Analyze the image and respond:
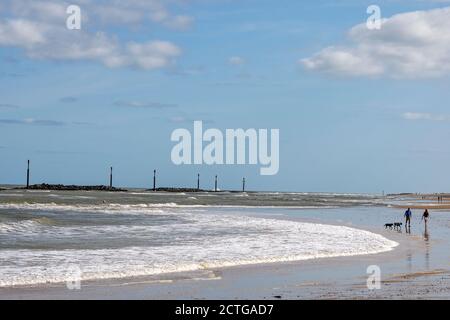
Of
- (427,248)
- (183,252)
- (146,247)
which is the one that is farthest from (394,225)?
(183,252)

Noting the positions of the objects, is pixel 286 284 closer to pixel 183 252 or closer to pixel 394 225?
pixel 183 252

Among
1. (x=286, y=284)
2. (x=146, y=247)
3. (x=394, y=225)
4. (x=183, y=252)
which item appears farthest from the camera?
(x=394, y=225)

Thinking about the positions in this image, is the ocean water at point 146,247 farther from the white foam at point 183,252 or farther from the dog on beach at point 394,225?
the dog on beach at point 394,225

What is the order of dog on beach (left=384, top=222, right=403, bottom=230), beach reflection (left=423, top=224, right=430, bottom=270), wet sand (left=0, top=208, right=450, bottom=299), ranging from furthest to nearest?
dog on beach (left=384, top=222, right=403, bottom=230), beach reflection (left=423, top=224, right=430, bottom=270), wet sand (left=0, top=208, right=450, bottom=299)

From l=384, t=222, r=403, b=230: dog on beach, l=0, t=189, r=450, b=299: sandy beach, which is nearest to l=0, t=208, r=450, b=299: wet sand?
l=0, t=189, r=450, b=299: sandy beach

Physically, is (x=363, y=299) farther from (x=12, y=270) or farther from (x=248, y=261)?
(x=12, y=270)

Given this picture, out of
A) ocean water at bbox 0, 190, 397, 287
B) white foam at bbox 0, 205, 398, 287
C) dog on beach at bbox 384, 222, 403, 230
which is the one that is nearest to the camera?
white foam at bbox 0, 205, 398, 287

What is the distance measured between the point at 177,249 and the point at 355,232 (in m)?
11.7

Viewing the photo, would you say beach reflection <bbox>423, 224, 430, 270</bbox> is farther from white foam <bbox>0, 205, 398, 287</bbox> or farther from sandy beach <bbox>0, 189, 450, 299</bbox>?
white foam <bbox>0, 205, 398, 287</bbox>

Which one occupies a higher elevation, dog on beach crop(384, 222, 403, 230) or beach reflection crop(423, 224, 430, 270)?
dog on beach crop(384, 222, 403, 230)

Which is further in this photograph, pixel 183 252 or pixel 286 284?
pixel 183 252

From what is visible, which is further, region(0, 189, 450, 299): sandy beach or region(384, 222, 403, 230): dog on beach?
region(384, 222, 403, 230): dog on beach

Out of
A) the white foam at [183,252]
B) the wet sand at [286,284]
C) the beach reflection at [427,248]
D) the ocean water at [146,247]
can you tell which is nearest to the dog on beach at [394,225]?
the beach reflection at [427,248]

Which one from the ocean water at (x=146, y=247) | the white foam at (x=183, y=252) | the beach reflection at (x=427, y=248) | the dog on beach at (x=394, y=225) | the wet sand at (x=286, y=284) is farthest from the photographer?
the dog on beach at (x=394, y=225)
